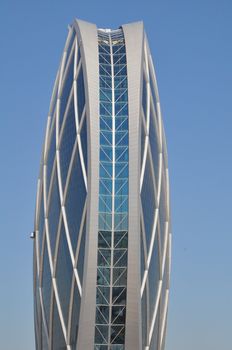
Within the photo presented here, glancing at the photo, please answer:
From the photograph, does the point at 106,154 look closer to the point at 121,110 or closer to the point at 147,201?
the point at 121,110

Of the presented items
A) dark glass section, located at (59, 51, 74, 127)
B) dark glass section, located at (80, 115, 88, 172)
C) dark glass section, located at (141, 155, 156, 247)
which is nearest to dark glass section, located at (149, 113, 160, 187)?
dark glass section, located at (141, 155, 156, 247)

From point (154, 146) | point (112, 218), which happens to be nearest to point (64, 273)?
point (112, 218)

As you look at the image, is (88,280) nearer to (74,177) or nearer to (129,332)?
(129,332)

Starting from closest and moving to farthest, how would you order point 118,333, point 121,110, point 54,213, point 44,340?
point 118,333, point 121,110, point 54,213, point 44,340

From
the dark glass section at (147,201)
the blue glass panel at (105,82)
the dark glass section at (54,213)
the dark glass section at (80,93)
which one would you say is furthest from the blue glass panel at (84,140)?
the dark glass section at (54,213)

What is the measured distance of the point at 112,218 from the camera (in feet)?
205

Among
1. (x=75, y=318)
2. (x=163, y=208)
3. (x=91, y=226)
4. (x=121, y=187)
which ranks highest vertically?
(x=121, y=187)

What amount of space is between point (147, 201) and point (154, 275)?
7.99 m

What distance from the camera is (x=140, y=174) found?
64625mm

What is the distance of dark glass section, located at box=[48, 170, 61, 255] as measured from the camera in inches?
2736

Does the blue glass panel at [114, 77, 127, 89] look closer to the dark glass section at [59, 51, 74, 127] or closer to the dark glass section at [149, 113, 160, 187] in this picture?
the dark glass section at [149, 113, 160, 187]

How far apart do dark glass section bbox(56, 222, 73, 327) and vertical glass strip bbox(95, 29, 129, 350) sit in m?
4.08

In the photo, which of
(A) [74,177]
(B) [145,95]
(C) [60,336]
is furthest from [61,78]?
(C) [60,336]

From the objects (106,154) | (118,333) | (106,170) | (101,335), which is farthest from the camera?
(106,154)
